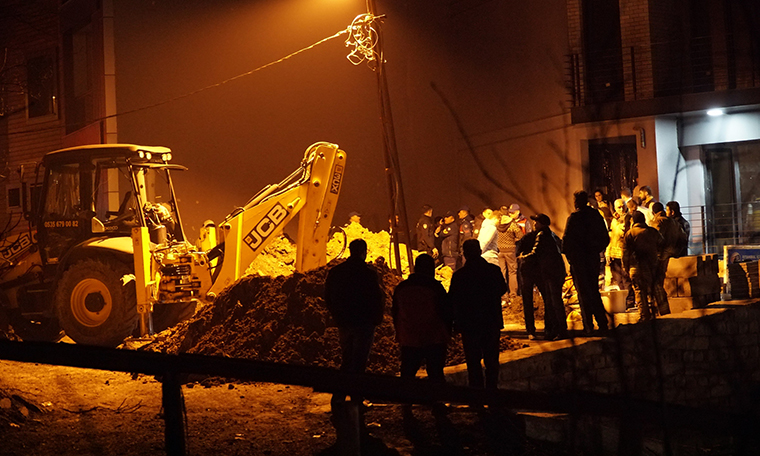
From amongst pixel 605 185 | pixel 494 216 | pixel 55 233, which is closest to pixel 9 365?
pixel 55 233

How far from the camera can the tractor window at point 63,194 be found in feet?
43.6

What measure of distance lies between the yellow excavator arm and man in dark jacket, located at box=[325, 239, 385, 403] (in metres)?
5.00

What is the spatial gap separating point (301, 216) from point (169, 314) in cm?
276

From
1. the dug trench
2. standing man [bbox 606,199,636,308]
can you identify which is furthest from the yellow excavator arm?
standing man [bbox 606,199,636,308]

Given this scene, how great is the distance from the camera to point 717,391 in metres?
13.1

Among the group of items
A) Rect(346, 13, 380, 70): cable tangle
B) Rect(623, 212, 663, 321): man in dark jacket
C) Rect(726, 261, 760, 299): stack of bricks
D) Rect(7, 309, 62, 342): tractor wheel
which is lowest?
Rect(7, 309, 62, 342): tractor wheel

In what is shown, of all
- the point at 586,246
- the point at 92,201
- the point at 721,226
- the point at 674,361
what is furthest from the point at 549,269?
the point at 721,226

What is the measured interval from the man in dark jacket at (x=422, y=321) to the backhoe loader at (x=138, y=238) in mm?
5334

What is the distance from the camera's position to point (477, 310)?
26.0 feet

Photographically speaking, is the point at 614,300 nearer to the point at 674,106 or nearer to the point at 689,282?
the point at 689,282

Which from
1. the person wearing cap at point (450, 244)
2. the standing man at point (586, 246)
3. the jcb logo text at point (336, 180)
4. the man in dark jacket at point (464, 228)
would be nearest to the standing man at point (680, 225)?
the standing man at point (586, 246)

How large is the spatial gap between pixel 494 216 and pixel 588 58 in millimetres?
7074

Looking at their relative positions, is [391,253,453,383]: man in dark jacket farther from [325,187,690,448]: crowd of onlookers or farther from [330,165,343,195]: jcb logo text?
[330,165,343,195]: jcb logo text

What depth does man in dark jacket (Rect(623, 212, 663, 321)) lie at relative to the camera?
1178 cm
